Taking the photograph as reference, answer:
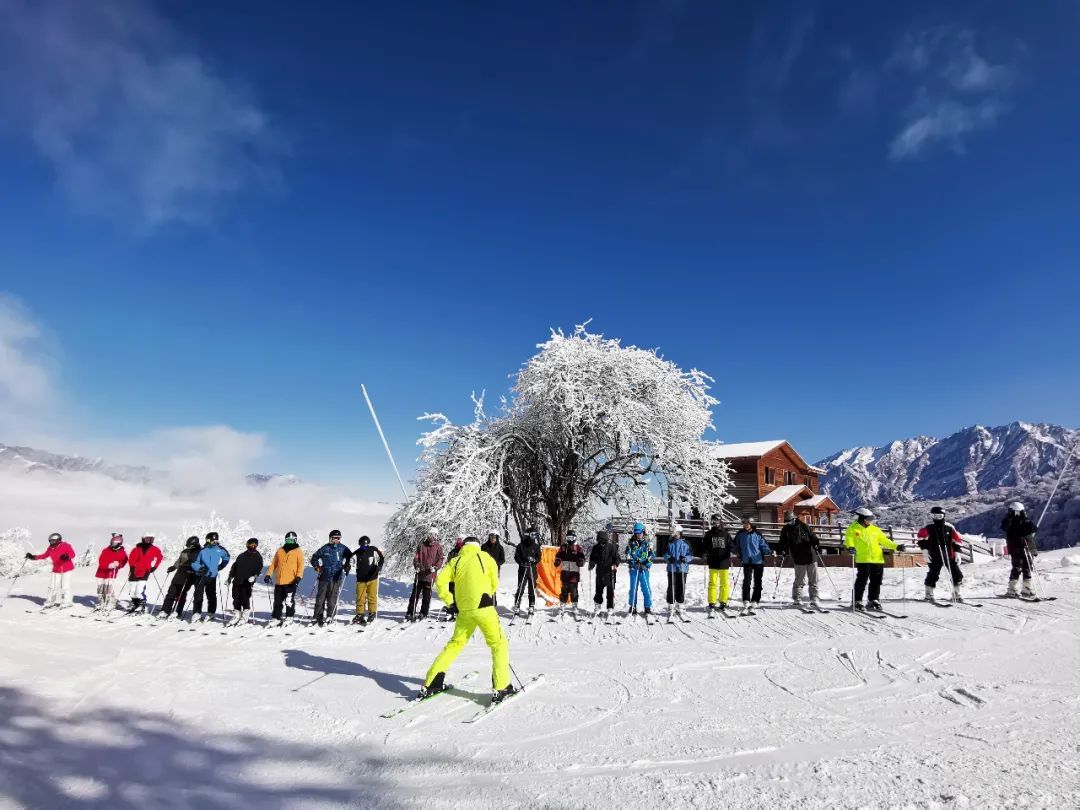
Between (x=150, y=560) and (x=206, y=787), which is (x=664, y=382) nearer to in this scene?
(x=150, y=560)

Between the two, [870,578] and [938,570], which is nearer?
[870,578]

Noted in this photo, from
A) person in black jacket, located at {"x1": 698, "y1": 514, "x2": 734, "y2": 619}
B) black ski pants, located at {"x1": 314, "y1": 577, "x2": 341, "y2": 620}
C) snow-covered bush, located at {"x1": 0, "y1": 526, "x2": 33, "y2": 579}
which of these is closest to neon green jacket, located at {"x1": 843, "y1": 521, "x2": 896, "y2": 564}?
person in black jacket, located at {"x1": 698, "y1": 514, "x2": 734, "y2": 619}

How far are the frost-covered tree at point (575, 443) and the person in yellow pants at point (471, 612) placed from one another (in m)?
15.6

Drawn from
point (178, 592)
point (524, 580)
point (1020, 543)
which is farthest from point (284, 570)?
point (1020, 543)

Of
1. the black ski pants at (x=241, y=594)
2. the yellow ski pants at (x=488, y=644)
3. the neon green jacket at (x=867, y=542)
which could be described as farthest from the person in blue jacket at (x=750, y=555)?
the black ski pants at (x=241, y=594)

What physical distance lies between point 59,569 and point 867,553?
18.9m

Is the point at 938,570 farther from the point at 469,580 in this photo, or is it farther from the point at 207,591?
the point at 207,591

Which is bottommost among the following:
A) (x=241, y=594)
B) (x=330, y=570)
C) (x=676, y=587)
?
(x=241, y=594)

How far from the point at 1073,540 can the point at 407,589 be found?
67347 millimetres

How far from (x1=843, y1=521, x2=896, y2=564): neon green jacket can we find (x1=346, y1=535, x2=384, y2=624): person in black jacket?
9814mm

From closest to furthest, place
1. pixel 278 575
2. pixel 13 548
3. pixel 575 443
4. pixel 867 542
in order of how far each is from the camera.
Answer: pixel 867 542 → pixel 278 575 → pixel 575 443 → pixel 13 548

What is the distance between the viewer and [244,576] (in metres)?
12.5

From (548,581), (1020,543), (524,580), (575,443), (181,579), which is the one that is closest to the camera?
(1020,543)

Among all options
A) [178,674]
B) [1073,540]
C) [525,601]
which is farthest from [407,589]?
[1073,540]
